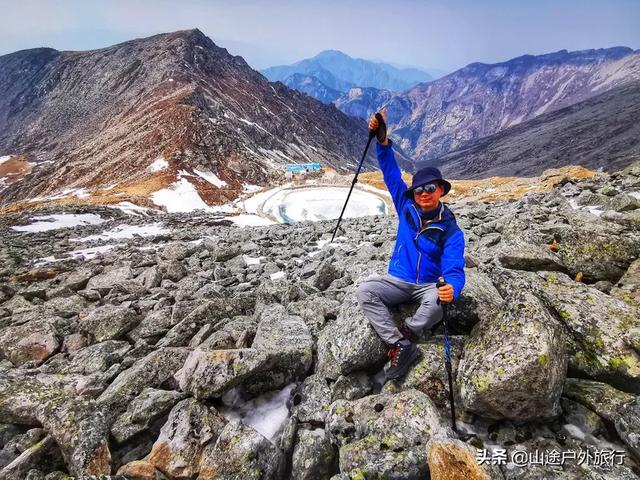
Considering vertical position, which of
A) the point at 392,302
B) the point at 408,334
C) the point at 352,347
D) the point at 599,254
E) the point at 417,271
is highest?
the point at 417,271

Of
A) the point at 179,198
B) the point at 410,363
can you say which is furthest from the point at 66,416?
the point at 179,198

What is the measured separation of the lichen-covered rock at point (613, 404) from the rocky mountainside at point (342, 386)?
2cm

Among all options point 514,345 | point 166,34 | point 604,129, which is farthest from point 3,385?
point 604,129

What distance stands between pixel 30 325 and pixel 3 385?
145 inches

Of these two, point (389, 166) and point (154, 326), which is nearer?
point (389, 166)

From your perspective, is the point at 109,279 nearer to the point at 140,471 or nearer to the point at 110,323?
the point at 110,323

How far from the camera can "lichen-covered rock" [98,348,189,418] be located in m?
5.70

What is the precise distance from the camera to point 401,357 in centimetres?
513

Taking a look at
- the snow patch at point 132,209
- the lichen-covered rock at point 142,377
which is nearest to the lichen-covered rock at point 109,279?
the lichen-covered rock at point 142,377

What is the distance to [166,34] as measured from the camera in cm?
16538

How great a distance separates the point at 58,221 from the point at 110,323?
90.3 ft

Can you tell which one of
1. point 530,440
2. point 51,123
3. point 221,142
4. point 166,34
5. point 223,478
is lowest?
point 223,478

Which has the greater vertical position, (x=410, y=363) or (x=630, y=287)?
(x=630, y=287)

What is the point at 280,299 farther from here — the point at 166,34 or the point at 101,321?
the point at 166,34
